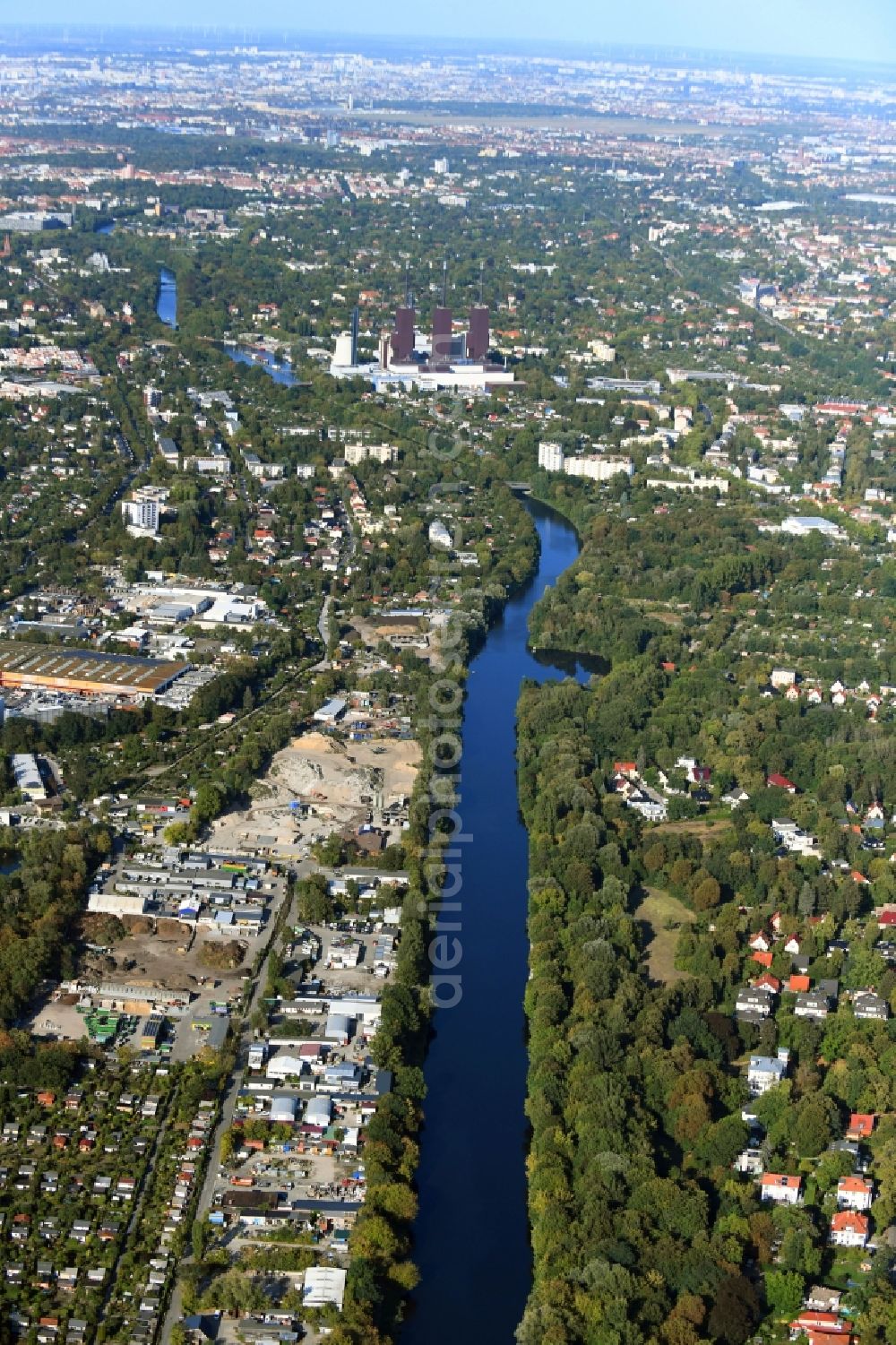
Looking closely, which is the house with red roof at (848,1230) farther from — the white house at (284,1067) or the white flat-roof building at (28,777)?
the white flat-roof building at (28,777)

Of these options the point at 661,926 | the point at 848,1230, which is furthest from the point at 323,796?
the point at 848,1230

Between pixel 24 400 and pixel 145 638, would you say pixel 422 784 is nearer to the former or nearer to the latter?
pixel 145 638

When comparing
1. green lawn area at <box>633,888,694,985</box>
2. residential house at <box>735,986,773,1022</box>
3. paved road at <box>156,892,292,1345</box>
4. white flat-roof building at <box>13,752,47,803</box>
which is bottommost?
white flat-roof building at <box>13,752,47,803</box>

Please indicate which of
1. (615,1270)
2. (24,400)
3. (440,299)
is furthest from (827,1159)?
(440,299)

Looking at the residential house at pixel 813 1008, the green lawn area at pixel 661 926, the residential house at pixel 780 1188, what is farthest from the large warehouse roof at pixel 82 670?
the residential house at pixel 780 1188

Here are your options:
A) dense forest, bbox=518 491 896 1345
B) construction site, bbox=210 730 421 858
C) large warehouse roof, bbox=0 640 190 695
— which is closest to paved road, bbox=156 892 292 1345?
construction site, bbox=210 730 421 858

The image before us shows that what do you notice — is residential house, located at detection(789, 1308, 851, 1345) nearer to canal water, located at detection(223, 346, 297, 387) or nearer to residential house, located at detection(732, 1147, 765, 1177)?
residential house, located at detection(732, 1147, 765, 1177)

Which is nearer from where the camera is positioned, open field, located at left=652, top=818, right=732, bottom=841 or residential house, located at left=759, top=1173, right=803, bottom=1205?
residential house, located at left=759, top=1173, right=803, bottom=1205
